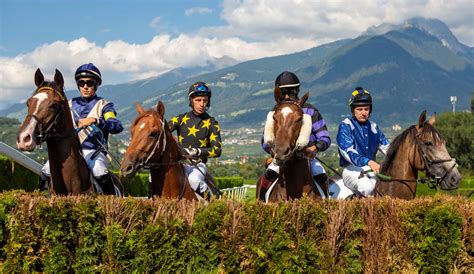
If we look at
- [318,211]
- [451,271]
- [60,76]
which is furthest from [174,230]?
[451,271]

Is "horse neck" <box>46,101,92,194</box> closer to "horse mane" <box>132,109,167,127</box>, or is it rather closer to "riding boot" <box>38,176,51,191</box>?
"riding boot" <box>38,176,51,191</box>

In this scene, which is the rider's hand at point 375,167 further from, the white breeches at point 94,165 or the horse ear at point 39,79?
the horse ear at point 39,79

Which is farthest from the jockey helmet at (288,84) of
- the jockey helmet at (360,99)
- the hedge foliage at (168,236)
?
the hedge foliage at (168,236)

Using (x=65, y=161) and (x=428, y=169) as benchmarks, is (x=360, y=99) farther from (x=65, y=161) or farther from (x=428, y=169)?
(x=65, y=161)

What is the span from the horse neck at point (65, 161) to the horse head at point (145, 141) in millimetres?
677

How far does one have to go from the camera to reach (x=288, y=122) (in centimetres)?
645

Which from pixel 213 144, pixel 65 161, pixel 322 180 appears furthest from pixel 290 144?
pixel 65 161

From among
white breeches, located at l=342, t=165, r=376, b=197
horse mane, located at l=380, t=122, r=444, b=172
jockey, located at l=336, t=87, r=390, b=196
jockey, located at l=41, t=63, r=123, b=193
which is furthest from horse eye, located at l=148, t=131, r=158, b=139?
horse mane, located at l=380, t=122, r=444, b=172

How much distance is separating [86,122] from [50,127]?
74 centimetres

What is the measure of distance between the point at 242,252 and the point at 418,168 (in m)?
3.82

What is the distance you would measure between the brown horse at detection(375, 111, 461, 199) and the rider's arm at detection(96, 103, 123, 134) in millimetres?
4013

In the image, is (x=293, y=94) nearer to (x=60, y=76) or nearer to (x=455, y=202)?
(x=455, y=202)

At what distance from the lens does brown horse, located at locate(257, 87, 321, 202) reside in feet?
20.8

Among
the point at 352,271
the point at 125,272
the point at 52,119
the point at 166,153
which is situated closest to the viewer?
the point at 125,272
